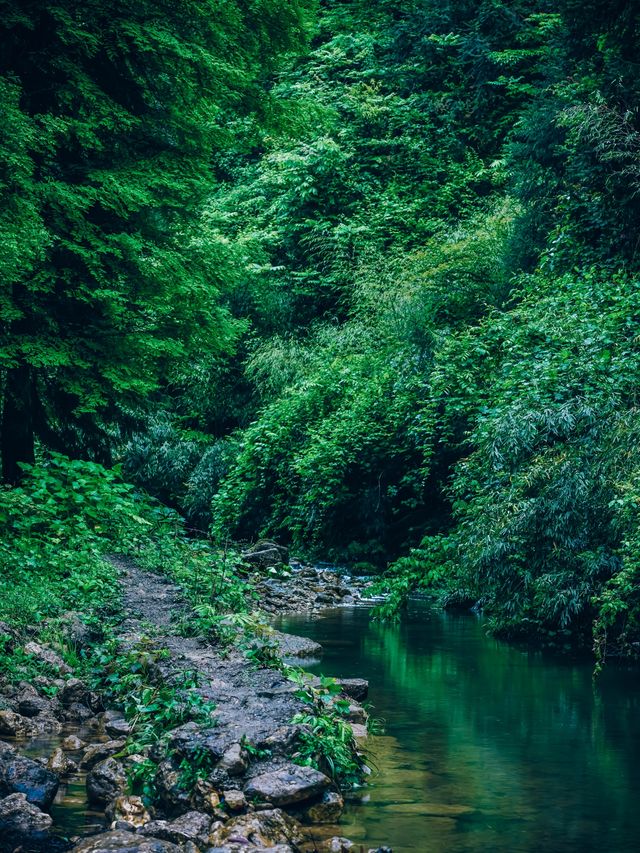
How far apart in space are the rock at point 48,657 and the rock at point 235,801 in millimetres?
2883

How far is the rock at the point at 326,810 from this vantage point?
4.98 meters

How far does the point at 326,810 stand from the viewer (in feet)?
16.6

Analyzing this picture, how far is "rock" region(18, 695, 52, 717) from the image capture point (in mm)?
6703

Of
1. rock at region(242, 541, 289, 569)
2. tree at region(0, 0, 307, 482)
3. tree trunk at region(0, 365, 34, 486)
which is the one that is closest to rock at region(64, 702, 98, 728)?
tree at region(0, 0, 307, 482)

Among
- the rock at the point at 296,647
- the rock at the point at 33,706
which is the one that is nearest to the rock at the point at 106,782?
the rock at the point at 33,706

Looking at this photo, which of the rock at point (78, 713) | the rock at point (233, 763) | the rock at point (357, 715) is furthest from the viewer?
the rock at point (78, 713)

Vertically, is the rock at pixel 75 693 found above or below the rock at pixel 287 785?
above

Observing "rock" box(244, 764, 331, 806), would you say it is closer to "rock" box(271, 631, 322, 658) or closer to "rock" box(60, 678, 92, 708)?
"rock" box(60, 678, 92, 708)

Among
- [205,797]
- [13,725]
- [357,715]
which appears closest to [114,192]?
[13,725]

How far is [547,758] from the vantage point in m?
6.24

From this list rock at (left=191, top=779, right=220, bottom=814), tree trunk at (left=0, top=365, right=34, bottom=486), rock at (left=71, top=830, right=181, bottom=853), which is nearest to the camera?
rock at (left=71, top=830, right=181, bottom=853)

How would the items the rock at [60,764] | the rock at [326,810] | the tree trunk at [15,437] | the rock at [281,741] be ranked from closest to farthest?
the rock at [326,810] → the rock at [281,741] → the rock at [60,764] → the tree trunk at [15,437]

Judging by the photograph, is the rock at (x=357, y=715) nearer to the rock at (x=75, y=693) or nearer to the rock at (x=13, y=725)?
the rock at (x=75, y=693)

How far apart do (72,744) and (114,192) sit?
22.7ft
